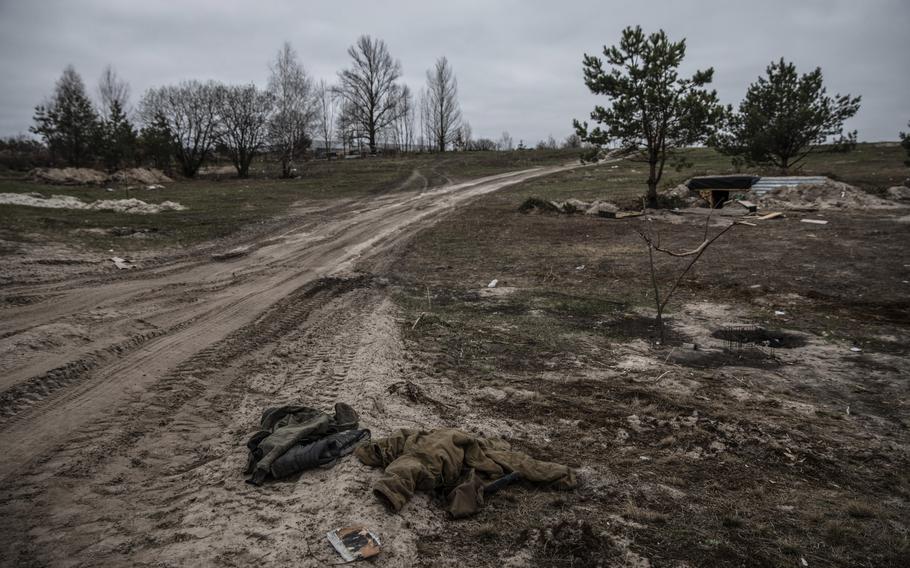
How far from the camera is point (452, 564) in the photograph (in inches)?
123

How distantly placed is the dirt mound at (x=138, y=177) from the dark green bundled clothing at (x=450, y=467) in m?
28.2

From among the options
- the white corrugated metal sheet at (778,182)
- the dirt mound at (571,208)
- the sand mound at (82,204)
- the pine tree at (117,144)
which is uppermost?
the pine tree at (117,144)

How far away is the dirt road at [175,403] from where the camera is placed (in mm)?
3260

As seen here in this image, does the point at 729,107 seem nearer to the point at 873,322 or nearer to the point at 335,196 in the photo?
the point at 873,322

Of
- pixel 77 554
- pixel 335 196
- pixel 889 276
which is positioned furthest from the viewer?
pixel 335 196

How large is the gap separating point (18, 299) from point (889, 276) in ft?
51.1

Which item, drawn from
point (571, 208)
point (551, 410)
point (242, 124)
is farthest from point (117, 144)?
point (551, 410)

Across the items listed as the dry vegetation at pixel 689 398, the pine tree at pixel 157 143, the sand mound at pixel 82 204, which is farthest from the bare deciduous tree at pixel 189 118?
the dry vegetation at pixel 689 398

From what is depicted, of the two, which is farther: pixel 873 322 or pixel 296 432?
pixel 873 322

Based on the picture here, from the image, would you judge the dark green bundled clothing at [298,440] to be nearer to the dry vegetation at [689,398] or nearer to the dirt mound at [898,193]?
the dry vegetation at [689,398]

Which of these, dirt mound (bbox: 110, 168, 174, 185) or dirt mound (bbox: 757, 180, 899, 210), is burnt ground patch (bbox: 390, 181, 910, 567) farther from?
dirt mound (bbox: 110, 168, 174, 185)

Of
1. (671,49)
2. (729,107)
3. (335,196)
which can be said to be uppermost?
(671,49)

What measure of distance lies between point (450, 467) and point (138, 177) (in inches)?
1187

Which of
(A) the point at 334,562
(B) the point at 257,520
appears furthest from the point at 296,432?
(A) the point at 334,562
